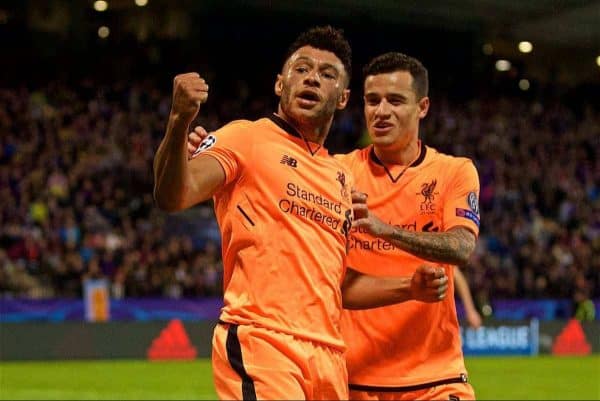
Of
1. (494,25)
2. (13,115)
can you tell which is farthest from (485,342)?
(494,25)

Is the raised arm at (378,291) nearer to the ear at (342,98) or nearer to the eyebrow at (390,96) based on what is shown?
the ear at (342,98)

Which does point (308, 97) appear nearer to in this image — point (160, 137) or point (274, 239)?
point (274, 239)

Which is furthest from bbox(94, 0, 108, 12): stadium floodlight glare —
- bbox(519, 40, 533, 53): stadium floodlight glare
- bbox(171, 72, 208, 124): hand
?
bbox(171, 72, 208, 124): hand

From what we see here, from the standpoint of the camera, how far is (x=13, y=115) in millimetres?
24594

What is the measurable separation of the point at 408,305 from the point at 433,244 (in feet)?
1.57

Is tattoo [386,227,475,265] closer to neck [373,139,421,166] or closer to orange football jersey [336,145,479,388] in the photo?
orange football jersey [336,145,479,388]

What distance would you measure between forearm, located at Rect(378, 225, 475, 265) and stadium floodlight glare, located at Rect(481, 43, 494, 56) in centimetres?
3144

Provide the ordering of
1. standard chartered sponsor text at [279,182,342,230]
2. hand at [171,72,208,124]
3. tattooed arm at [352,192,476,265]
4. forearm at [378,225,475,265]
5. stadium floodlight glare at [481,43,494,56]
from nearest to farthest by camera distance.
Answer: hand at [171,72,208,124] < standard chartered sponsor text at [279,182,342,230] < tattooed arm at [352,192,476,265] < forearm at [378,225,475,265] < stadium floodlight glare at [481,43,494,56]

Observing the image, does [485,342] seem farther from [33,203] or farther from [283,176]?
[283,176]

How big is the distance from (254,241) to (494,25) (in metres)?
30.3

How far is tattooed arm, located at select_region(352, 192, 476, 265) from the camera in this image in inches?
177

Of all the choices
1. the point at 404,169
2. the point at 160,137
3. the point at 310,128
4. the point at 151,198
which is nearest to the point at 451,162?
the point at 404,169

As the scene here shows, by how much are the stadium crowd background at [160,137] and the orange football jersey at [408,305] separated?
47.5 feet

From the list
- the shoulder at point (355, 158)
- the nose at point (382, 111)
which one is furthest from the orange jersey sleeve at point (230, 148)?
the shoulder at point (355, 158)
